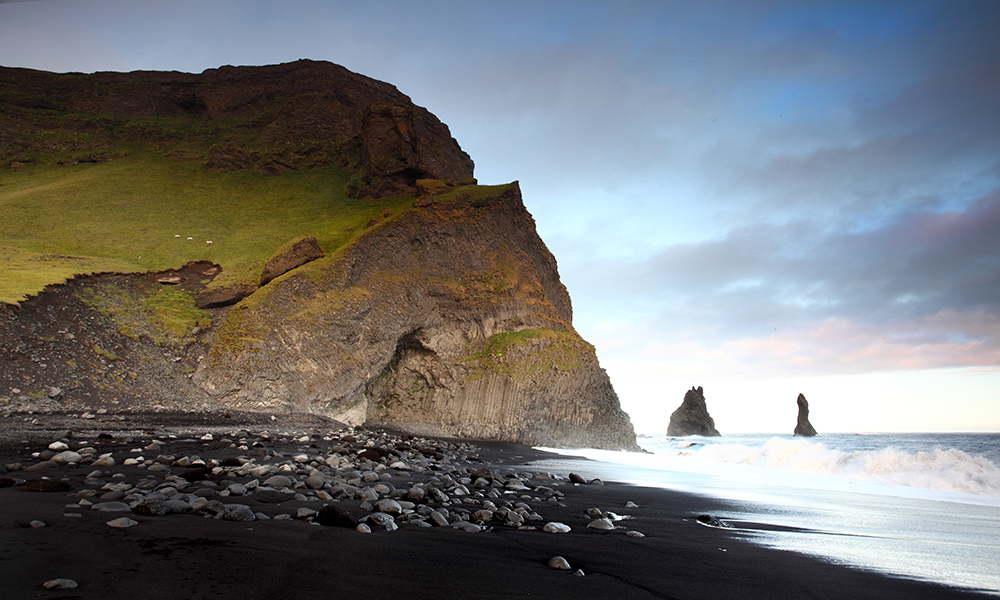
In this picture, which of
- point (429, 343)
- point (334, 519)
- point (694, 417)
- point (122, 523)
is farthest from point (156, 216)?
point (694, 417)

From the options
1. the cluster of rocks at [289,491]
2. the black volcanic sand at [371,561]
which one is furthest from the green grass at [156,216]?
the black volcanic sand at [371,561]

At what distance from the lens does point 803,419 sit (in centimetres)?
8381

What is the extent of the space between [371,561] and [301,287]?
2743cm

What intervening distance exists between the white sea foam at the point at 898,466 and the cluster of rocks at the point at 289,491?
11.4 metres

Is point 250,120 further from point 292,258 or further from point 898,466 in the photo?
point 898,466

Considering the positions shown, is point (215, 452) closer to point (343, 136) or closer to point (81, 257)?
point (81, 257)

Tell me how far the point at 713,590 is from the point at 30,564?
440 cm

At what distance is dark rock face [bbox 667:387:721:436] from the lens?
3784 inches

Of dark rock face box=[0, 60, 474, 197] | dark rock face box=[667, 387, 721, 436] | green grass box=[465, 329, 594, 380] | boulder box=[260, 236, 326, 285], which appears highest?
dark rock face box=[0, 60, 474, 197]

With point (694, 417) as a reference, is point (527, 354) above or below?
above

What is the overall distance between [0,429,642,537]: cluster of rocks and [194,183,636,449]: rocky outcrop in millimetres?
16993

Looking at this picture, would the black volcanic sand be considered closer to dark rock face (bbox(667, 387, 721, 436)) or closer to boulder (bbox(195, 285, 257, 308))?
boulder (bbox(195, 285, 257, 308))

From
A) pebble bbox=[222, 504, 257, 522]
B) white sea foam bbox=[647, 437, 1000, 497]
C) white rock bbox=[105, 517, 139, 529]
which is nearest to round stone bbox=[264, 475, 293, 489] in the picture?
pebble bbox=[222, 504, 257, 522]

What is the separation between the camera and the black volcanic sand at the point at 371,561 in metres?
2.83
